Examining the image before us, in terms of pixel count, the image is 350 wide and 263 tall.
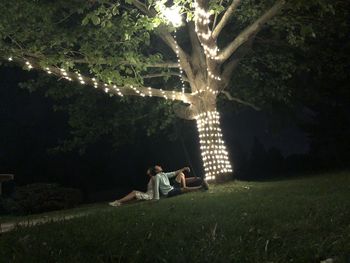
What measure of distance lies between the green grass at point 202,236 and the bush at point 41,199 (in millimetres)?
9345

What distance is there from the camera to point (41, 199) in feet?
57.4

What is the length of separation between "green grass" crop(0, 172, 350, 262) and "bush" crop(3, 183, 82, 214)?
934 centimetres

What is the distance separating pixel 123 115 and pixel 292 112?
9383mm

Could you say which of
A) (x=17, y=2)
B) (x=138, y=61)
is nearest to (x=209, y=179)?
(x=138, y=61)

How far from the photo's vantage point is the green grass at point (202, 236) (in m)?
4.95

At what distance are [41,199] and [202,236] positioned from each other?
500 inches

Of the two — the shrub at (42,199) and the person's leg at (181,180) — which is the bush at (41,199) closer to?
the shrub at (42,199)

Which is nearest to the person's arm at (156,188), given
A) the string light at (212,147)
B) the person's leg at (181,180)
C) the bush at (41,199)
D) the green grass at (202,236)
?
the person's leg at (181,180)

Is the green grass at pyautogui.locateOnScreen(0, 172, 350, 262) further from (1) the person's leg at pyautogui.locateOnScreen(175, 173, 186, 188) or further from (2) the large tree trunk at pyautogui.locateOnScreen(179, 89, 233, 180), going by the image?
(2) the large tree trunk at pyautogui.locateOnScreen(179, 89, 233, 180)

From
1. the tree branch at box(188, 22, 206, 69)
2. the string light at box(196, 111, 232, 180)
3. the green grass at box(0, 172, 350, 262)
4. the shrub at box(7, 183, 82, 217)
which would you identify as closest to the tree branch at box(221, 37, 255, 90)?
the tree branch at box(188, 22, 206, 69)

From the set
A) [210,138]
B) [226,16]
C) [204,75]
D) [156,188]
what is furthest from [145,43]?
[156,188]

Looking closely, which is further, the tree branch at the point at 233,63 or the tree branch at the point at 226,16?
the tree branch at the point at 233,63

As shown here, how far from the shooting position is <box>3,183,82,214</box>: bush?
679 inches

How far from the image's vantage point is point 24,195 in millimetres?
17531
